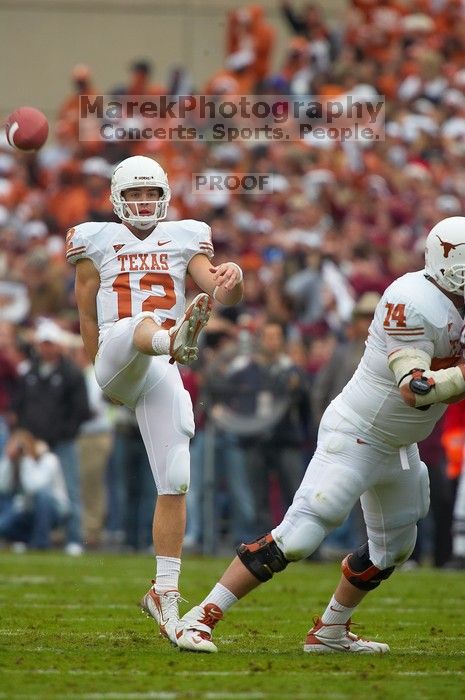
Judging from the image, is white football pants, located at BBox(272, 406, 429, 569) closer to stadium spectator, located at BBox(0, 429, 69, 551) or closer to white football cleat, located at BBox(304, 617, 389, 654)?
white football cleat, located at BBox(304, 617, 389, 654)


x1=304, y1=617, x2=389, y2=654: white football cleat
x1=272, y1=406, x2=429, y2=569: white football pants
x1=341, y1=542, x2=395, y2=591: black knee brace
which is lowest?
x1=304, y1=617, x2=389, y2=654: white football cleat

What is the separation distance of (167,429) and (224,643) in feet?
2.94

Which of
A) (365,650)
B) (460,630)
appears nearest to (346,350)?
(460,630)

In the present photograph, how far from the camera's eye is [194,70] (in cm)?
2109

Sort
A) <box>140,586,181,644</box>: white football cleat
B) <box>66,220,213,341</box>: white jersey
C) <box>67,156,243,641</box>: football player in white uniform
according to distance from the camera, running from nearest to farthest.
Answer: <box>140,586,181,644</box>: white football cleat, <box>67,156,243,641</box>: football player in white uniform, <box>66,220,213,341</box>: white jersey

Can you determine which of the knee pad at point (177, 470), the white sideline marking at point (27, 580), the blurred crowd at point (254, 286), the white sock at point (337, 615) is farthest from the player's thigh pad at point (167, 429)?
the blurred crowd at point (254, 286)

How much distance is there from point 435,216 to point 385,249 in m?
0.60

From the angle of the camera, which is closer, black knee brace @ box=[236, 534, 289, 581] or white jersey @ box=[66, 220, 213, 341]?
black knee brace @ box=[236, 534, 289, 581]

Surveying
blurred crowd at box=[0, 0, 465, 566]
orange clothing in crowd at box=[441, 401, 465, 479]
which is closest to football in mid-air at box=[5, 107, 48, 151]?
blurred crowd at box=[0, 0, 465, 566]

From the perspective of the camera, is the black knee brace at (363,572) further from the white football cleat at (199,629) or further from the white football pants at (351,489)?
the white football cleat at (199,629)

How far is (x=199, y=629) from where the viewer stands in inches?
241

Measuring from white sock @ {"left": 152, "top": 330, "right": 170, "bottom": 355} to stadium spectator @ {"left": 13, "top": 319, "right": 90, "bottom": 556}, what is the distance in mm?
6137

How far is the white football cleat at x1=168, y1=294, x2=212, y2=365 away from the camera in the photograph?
20.0 feet

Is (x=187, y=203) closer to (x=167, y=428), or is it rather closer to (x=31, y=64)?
(x=31, y=64)
